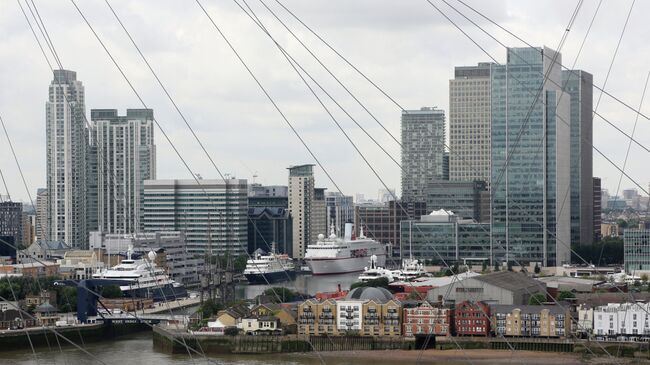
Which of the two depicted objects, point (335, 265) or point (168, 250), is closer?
point (168, 250)

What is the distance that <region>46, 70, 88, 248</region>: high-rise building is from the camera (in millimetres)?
39875

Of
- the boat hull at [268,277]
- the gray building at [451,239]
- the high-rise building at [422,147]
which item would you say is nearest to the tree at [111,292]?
the boat hull at [268,277]

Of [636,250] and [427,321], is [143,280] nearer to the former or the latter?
[636,250]

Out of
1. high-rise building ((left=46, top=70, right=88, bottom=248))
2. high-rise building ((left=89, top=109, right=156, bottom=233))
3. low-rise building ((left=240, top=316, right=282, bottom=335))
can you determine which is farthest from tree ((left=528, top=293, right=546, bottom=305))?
high-rise building ((left=89, top=109, right=156, bottom=233))

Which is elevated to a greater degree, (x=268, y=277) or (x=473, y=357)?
(x=268, y=277)

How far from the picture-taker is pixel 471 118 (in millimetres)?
40875

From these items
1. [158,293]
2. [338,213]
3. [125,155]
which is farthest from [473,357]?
[338,213]

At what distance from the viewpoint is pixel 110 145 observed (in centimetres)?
4238

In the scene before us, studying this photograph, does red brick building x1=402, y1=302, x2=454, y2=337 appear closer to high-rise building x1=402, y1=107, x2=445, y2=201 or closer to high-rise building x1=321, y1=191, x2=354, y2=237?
high-rise building x1=321, y1=191, x2=354, y2=237

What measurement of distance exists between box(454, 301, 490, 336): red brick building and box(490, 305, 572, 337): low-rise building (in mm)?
122

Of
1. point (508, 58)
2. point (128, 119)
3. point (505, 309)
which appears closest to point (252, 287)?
point (508, 58)

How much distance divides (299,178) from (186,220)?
6914 millimetres

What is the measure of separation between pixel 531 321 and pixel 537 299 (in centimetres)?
263

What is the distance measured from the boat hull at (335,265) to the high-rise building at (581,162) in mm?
6182
